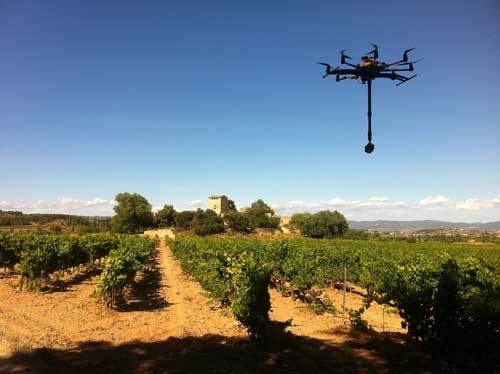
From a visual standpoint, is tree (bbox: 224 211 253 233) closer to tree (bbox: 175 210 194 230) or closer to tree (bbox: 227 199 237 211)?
tree (bbox: 175 210 194 230)

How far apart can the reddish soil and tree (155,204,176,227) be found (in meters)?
73.8

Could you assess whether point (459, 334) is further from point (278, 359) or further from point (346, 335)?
point (278, 359)

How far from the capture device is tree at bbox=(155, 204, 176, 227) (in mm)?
83812

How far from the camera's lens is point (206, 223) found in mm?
66875

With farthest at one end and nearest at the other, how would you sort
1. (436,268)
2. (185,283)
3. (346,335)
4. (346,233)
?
(346,233), (185,283), (346,335), (436,268)

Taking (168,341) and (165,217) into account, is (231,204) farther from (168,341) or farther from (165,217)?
(168,341)

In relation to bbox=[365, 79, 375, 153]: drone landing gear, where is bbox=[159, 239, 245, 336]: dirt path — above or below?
below

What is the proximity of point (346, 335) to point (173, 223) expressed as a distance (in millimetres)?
80411

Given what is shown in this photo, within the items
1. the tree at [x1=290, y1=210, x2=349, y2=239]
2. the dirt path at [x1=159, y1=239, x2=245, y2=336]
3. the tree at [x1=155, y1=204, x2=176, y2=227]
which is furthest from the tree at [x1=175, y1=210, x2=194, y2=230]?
the dirt path at [x1=159, y1=239, x2=245, y2=336]

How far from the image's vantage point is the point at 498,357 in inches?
184

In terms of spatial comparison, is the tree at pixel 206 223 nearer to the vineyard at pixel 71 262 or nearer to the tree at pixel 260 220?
the tree at pixel 260 220

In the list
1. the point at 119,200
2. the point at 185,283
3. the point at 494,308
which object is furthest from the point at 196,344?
the point at 119,200

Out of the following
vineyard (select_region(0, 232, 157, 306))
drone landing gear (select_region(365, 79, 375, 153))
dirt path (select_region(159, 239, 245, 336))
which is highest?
drone landing gear (select_region(365, 79, 375, 153))

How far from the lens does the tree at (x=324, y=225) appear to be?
76.5 metres
